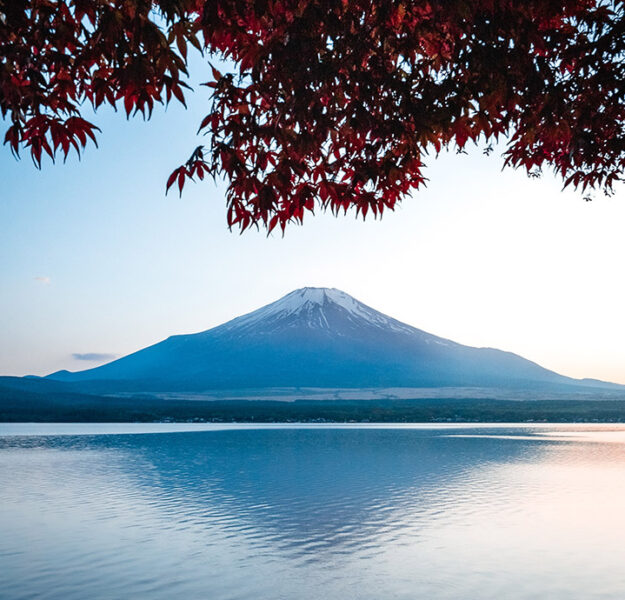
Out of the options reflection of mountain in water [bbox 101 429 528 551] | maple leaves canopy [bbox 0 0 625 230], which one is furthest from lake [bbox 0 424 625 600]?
maple leaves canopy [bbox 0 0 625 230]

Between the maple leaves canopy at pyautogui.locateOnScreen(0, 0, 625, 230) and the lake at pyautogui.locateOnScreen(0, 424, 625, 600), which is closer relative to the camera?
the maple leaves canopy at pyautogui.locateOnScreen(0, 0, 625, 230)

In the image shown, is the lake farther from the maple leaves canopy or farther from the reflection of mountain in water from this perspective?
→ the maple leaves canopy

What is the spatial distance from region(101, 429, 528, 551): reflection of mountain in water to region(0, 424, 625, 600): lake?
0.06m

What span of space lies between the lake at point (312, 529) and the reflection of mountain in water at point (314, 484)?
0.20ft

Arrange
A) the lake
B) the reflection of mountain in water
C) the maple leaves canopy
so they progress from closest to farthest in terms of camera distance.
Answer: the maple leaves canopy
the lake
the reflection of mountain in water

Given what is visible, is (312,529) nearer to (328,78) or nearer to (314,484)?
(314,484)

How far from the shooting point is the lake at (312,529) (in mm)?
9164

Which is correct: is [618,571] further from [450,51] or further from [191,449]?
[191,449]

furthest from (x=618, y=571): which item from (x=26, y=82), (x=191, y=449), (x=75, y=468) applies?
(x=191, y=449)

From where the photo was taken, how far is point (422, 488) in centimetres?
1739

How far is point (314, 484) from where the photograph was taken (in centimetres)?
1823

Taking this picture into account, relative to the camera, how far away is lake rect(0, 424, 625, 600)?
9164mm

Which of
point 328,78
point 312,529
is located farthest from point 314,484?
point 328,78

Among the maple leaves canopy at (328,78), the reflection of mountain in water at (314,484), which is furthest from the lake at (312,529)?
the maple leaves canopy at (328,78)
